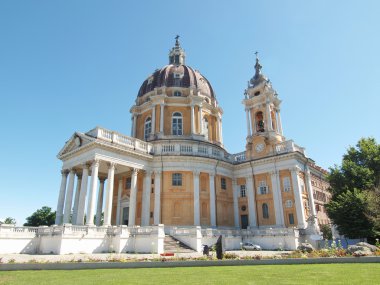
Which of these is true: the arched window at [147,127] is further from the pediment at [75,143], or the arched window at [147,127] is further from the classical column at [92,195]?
the classical column at [92,195]

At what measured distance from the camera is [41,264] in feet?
41.7

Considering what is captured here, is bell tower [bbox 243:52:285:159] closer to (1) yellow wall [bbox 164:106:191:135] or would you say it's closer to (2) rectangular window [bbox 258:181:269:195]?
(2) rectangular window [bbox 258:181:269:195]

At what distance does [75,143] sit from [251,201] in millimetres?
20428

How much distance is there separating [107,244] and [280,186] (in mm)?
18996

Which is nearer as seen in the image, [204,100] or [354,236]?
[354,236]

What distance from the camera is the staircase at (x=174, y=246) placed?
22889mm

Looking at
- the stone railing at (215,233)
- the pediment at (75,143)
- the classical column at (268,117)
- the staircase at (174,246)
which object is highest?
the classical column at (268,117)

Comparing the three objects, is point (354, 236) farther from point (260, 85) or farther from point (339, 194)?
point (260, 85)

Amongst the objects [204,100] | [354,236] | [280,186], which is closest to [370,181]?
[354,236]

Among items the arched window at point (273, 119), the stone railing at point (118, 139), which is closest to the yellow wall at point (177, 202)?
the stone railing at point (118, 139)

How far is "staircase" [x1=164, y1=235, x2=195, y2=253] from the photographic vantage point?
2289 centimetres

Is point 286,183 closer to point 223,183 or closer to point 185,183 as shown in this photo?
point 223,183

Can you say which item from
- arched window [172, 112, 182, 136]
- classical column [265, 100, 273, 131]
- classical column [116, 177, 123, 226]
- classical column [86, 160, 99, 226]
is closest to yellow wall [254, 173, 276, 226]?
classical column [265, 100, 273, 131]

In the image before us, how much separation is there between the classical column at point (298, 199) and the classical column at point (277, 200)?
1694 mm
